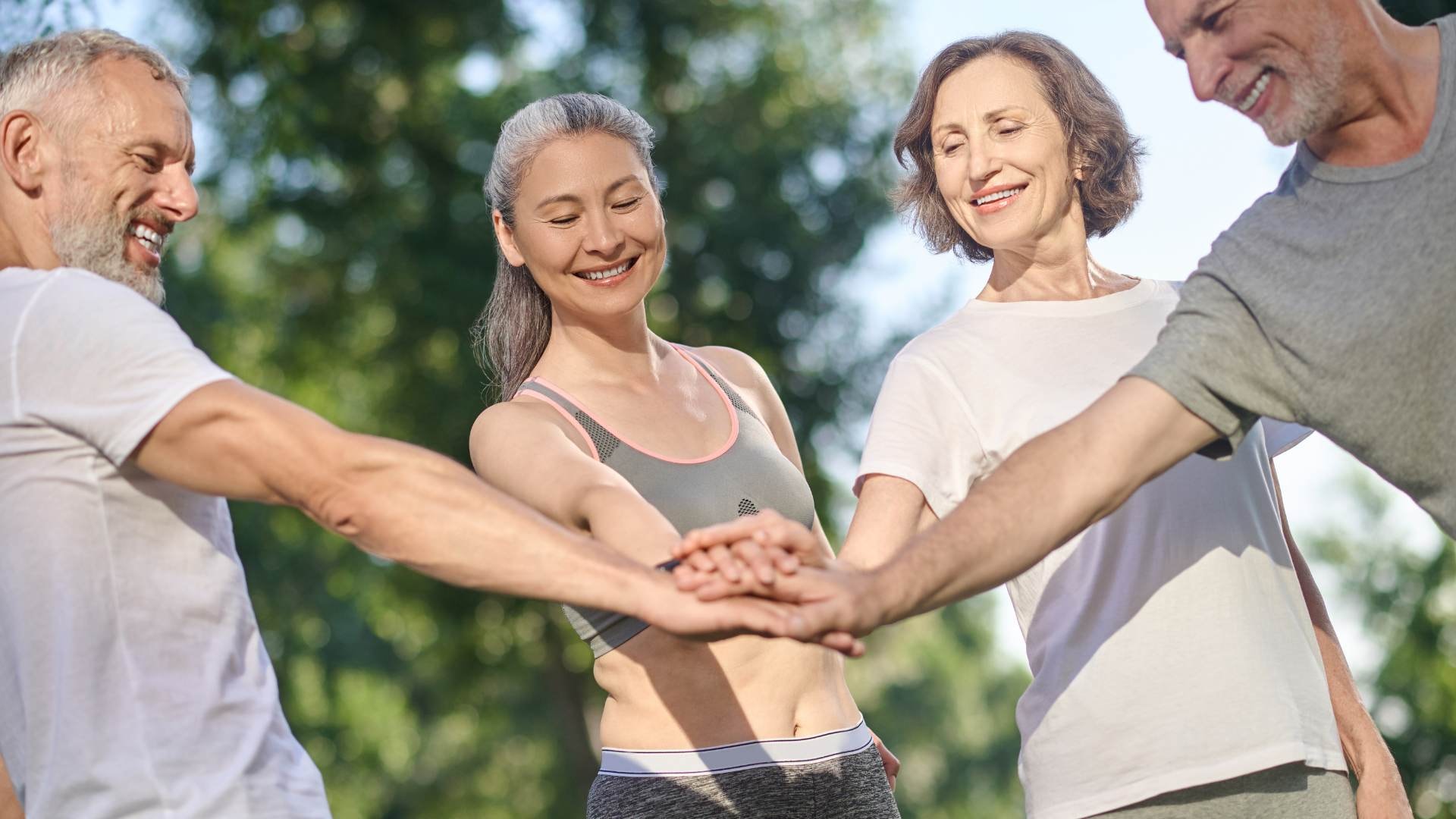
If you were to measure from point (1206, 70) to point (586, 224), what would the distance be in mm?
1504

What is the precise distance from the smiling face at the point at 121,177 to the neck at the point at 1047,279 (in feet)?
5.93

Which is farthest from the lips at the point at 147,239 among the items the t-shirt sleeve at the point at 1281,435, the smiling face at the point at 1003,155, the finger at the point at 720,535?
the t-shirt sleeve at the point at 1281,435

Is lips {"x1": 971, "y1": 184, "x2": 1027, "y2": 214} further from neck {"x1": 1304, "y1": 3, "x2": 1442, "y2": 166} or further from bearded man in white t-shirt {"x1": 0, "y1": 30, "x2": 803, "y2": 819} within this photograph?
bearded man in white t-shirt {"x1": 0, "y1": 30, "x2": 803, "y2": 819}

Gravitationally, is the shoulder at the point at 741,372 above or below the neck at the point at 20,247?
→ above

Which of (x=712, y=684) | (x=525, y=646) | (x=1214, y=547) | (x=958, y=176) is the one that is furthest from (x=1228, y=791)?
(x=525, y=646)

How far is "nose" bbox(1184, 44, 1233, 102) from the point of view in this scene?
2934 millimetres

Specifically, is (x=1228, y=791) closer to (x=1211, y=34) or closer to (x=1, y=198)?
(x=1211, y=34)

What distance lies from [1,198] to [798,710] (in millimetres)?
2018

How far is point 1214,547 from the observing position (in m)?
3.10

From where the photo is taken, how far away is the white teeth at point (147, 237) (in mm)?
2920

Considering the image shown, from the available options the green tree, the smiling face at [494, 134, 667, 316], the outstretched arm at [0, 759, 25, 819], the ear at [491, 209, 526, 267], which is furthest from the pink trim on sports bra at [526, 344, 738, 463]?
the green tree

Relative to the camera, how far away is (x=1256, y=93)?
9.61 feet

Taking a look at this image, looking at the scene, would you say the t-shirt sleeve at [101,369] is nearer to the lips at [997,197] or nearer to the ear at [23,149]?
the ear at [23,149]

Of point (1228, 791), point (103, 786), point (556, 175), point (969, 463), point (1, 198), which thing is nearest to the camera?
point (103, 786)
